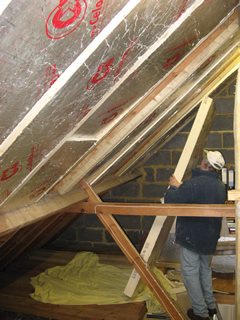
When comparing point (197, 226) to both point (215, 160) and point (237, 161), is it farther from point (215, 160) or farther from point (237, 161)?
point (237, 161)

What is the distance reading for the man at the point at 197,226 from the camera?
2.72 meters

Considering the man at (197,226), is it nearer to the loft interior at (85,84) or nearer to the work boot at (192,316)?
the work boot at (192,316)

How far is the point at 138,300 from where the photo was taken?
3.21 m

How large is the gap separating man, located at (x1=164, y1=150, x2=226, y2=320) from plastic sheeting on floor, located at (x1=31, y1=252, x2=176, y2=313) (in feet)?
1.51

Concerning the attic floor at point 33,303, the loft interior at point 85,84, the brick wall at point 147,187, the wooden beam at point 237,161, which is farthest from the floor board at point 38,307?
the wooden beam at point 237,161

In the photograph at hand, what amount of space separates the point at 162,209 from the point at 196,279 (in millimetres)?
726

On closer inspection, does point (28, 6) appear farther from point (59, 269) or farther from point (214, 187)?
point (59, 269)

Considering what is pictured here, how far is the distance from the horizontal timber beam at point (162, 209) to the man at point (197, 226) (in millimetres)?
147

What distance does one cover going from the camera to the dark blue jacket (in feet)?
8.87

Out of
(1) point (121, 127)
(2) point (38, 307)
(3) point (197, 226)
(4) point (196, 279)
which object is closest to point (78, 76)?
(1) point (121, 127)

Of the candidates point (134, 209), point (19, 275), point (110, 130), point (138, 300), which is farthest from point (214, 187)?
point (19, 275)

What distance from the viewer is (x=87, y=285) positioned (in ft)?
11.9

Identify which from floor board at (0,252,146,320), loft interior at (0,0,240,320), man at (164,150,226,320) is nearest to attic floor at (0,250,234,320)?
floor board at (0,252,146,320)

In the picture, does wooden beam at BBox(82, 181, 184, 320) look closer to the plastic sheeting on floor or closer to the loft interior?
the loft interior
